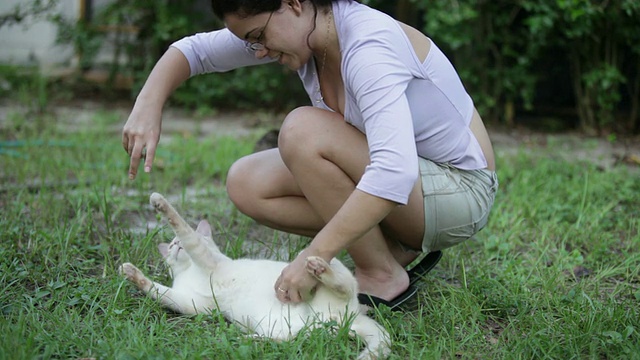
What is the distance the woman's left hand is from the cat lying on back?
0.03m

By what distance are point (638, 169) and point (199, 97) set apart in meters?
3.36

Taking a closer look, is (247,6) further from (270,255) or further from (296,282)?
(270,255)

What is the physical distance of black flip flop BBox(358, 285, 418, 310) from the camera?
2.02 meters

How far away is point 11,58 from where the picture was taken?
6680 millimetres

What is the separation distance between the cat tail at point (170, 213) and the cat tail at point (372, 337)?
57 cm

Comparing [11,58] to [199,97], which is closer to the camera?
[199,97]

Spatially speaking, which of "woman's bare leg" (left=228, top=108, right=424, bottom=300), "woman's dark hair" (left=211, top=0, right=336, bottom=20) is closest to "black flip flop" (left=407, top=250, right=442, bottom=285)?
"woman's bare leg" (left=228, top=108, right=424, bottom=300)

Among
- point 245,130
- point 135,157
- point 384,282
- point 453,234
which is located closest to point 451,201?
point 453,234

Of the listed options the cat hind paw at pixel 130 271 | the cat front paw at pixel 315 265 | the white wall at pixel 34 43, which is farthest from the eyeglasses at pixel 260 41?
the white wall at pixel 34 43

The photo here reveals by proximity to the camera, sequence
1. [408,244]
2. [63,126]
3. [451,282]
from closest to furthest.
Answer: [408,244] < [451,282] < [63,126]

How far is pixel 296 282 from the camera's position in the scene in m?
1.73

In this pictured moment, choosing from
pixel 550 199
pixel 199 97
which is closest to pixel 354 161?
pixel 550 199

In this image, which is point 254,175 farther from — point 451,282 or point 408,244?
point 451,282

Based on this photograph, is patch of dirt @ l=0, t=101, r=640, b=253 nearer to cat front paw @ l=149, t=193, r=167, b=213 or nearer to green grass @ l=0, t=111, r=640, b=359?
green grass @ l=0, t=111, r=640, b=359
